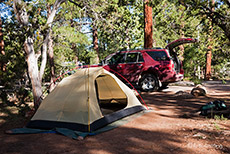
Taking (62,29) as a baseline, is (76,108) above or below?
below

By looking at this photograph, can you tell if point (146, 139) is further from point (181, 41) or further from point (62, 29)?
point (62, 29)

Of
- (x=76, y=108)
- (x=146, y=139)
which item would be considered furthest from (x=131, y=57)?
(x=146, y=139)

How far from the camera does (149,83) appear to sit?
10219mm

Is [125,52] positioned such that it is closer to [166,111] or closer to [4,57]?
[166,111]

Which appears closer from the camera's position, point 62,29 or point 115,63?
point 115,63

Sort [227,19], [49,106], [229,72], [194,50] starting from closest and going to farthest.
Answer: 1. [49,106]
2. [227,19]
3. [194,50]
4. [229,72]

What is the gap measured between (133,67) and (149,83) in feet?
3.59

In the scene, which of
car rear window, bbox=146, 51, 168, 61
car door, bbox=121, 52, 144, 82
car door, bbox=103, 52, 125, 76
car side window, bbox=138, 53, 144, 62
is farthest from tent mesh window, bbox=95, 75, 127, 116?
car rear window, bbox=146, 51, 168, 61

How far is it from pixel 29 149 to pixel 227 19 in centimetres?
→ 820

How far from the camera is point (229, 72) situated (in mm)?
29328

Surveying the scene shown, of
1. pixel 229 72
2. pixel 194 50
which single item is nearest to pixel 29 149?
pixel 194 50

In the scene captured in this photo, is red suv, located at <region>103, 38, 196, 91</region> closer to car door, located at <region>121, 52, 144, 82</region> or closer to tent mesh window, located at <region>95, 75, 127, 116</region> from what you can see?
car door, located at <region>121, 52, 144, 82</region>

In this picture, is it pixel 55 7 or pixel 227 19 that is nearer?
pixel 55 7

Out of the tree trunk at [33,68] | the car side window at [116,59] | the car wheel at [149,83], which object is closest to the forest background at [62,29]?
the tree trunk at [33,68]
